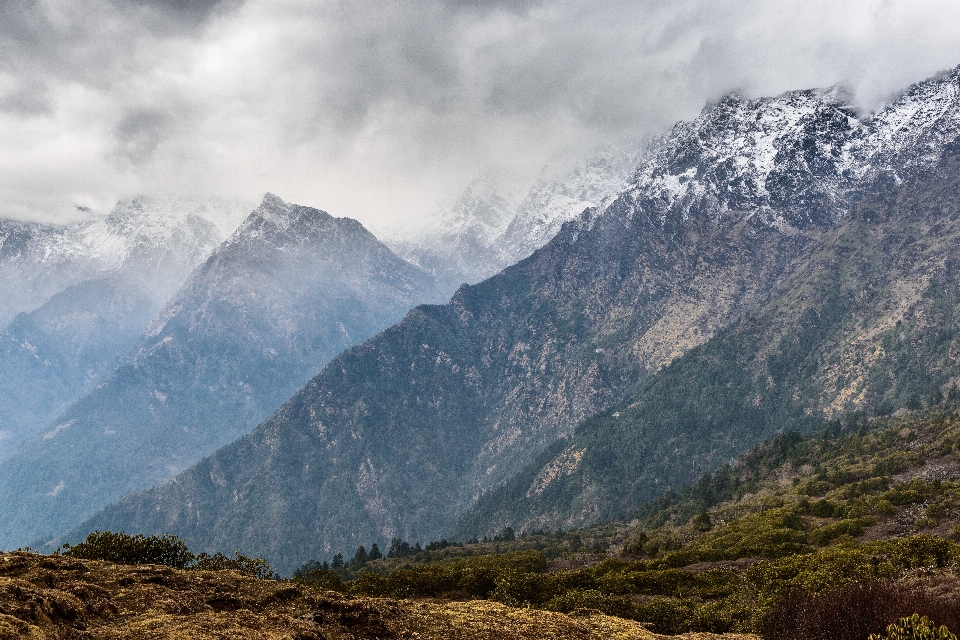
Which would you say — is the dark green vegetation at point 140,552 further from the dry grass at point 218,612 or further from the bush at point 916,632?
the bush at point 916,632

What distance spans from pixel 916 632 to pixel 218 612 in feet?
145

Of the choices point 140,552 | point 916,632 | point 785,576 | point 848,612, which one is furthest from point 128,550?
point 785,576

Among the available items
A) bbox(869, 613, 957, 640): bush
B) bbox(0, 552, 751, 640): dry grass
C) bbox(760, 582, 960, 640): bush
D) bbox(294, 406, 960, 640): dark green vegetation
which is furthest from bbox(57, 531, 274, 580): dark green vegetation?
bbox(869, 613, 957, 640): bush

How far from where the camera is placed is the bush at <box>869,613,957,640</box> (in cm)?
3256

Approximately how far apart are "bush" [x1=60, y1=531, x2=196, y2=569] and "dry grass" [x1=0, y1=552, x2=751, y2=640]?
2752 cm

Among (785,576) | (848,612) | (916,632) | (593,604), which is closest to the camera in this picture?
(916,632)

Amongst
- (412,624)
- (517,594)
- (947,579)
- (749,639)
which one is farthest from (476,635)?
(947,579)

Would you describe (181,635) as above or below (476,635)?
above

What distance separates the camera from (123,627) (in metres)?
34.5

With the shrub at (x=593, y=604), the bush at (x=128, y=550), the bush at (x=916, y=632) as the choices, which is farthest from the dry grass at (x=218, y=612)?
the bush at (x=128, y=550)

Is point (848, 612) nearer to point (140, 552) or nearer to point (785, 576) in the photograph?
point (785, 576)

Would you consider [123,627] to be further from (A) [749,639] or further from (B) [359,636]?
(A) [749,639]

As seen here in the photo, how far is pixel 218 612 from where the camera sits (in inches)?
1591

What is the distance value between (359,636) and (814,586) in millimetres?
44074
